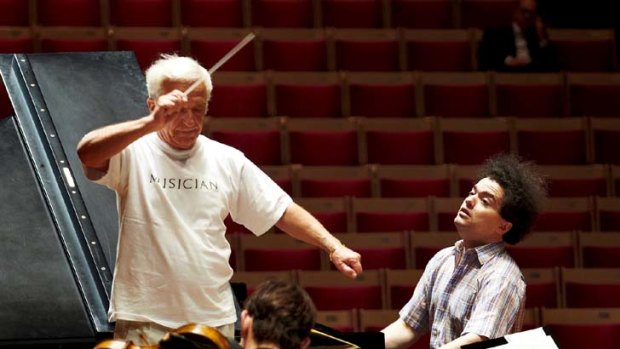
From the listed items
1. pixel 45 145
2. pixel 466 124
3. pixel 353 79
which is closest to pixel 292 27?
pixel 353 79

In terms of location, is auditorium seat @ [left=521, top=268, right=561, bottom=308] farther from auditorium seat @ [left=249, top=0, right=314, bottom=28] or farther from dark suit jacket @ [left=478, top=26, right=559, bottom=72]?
auditorium seat @ [left=249, top=0, right=314, bottom=28]

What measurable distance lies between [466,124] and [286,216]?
3497 mm

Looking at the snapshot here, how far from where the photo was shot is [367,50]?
6.72m

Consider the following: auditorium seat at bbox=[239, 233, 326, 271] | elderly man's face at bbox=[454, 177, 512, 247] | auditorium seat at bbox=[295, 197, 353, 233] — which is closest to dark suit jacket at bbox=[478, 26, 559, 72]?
auditorium seat at bbox=[295, 197, 353, 233]

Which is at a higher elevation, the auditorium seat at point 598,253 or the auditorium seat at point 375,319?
the auditorium seat at point 598,253

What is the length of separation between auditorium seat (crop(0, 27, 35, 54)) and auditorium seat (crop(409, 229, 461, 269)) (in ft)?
6.97

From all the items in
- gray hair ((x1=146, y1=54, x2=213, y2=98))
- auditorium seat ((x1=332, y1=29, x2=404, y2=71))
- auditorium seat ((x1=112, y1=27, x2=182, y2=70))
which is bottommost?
gray hair ((x1=146, y1=54, x2=213, y2=98))

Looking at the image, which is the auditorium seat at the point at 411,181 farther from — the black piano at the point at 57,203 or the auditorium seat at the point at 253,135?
the black piano at the point at 57,203

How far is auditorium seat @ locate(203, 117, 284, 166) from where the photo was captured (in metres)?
5.90

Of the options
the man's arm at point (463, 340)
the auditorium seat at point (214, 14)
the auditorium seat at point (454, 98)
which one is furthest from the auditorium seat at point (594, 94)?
the man's arm at point (463, 340)

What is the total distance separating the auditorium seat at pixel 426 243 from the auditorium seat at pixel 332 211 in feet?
1.05

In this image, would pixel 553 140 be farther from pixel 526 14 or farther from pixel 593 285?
pixel 593 285

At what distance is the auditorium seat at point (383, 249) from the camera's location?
540 cm

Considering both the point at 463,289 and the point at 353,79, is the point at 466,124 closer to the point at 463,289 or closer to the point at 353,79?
the point at 353,79
